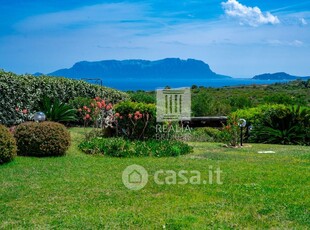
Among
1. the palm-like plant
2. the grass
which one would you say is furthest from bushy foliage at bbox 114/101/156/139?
the grass

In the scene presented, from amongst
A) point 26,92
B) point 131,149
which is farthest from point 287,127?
point 26,92

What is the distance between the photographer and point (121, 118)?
547 inches

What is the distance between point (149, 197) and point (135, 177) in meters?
1.29

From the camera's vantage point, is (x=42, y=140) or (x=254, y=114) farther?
(x=254, y=114)

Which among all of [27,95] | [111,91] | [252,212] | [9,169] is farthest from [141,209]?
[111,91]

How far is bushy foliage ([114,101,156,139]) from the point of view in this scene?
13.7 m

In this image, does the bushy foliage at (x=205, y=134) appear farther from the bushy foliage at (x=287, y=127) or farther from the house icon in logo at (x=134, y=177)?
the house icon in logo at (x=134, y=177)

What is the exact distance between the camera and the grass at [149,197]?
217 inches

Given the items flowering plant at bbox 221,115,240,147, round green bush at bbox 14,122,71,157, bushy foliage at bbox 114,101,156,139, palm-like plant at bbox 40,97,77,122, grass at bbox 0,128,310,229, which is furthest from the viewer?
palm-like plant at bbox 40,97,77,122

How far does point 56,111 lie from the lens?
14.8 metres

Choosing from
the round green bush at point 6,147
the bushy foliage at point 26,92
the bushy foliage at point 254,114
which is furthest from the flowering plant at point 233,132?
the bushy foliage at point 26,92

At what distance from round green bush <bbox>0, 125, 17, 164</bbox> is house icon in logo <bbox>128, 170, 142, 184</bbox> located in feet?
8.94

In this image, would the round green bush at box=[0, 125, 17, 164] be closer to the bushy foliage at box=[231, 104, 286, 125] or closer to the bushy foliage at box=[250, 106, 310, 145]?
the bushy foliage at box=[231, 104, 286, 125]

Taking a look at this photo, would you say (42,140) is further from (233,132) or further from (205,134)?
(205,134)
